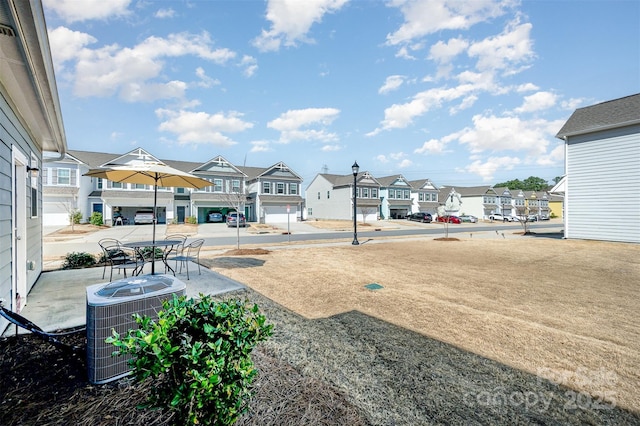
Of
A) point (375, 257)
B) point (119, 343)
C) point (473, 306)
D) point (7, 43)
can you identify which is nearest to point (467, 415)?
point (119, 343)

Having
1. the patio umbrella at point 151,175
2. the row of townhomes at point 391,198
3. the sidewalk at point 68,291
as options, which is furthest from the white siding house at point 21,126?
the row of townhomes at point 391,198

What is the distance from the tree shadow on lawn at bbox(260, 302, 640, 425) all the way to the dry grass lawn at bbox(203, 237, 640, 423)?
1.9 inches

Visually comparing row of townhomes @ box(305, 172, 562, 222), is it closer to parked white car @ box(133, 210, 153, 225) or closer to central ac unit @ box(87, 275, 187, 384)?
parked white car @ box(133, 210, 153, 225)

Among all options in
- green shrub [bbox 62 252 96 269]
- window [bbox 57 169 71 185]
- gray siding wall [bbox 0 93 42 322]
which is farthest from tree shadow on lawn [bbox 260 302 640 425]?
window [bbox 57 169 71 185]

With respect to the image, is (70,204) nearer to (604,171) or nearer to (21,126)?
(21,126)

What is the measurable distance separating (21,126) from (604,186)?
23.9 metres

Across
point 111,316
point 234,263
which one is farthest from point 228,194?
point 111,316

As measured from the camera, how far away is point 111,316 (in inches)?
111

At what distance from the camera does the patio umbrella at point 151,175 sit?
655 cm

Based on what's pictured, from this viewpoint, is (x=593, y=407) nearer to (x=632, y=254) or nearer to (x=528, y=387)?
(x=528, y=387)

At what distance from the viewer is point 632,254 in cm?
1262

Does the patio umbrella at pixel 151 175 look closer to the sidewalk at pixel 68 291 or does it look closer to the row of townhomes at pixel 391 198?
the sidewalk at pixel 68 291

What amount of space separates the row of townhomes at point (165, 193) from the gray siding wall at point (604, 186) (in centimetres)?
2036

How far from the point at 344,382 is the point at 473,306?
12.5 ft
